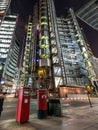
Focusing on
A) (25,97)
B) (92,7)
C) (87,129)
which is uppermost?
(92,7)

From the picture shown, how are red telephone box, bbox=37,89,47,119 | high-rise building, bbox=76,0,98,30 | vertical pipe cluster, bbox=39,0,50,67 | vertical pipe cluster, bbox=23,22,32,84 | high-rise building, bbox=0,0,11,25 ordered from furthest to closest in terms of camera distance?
high-rise building, bbox=0,0,11,25, vertical pipe cluster, bbox=23,22,32,84, vertical pipe cluster, bbox=39,0,50,67, high-rise building, bbox=76,0,98,30, red telephone box, bbox=37,89,47,119

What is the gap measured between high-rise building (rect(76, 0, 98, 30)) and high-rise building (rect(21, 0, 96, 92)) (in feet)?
105

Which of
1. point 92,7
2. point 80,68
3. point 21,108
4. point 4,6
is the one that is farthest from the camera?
point 4,6

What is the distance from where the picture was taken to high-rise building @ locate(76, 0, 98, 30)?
9.85 meters

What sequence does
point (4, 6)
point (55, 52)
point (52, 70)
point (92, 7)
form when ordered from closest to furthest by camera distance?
1. point (92, 7)
2. point (52, 70)
3. point (55, 52)
4. point (4, 6)

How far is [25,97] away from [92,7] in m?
9.53

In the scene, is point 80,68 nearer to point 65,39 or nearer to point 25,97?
point 65,39

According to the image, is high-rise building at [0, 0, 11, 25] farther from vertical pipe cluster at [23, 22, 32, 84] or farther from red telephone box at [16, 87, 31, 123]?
red telephone box at [16, 87, 31, 123]

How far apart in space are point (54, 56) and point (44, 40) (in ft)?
31.9

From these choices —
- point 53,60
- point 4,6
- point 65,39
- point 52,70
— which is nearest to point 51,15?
point 65,39

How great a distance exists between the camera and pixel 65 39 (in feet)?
249

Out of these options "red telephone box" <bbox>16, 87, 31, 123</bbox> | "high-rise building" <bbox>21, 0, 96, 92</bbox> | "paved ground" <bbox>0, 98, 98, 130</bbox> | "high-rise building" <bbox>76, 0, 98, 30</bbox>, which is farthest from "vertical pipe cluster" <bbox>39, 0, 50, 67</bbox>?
"red telephone box" <bbox>16, 87, 31, 123</bbox>

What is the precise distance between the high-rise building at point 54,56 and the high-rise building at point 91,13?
105 ft

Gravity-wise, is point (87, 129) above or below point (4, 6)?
below
